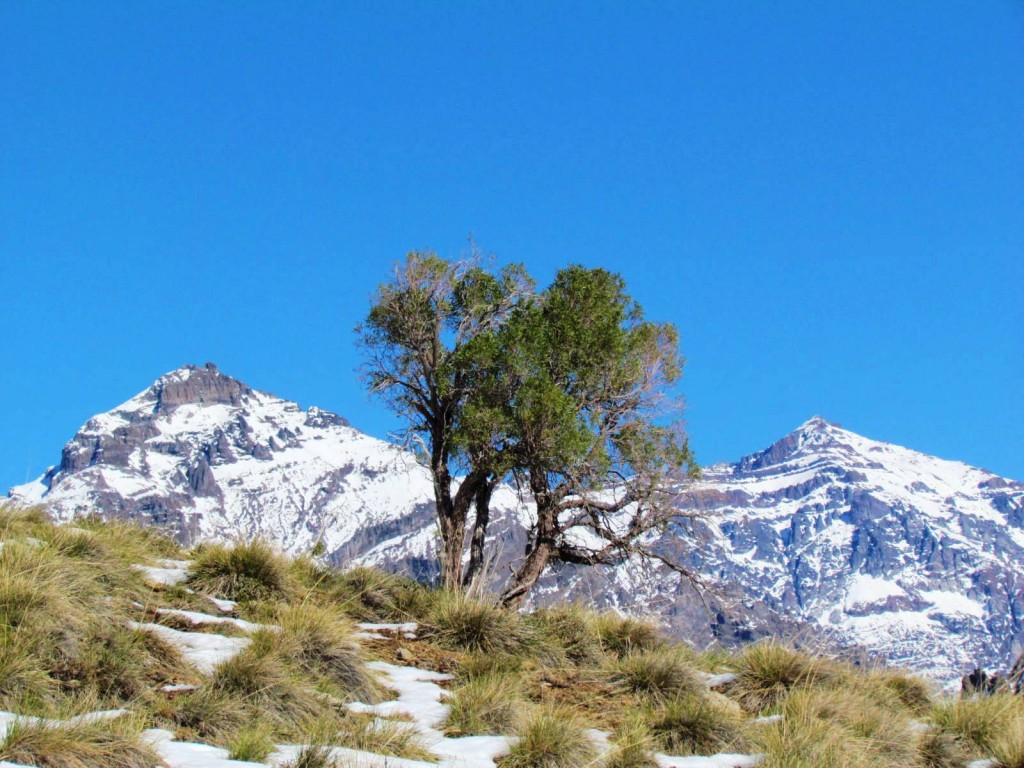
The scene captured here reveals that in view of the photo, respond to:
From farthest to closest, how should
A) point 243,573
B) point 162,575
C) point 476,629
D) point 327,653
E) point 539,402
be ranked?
point 539,402 → point 243,573 → point 162,575 → point 476,629 → point 327,653

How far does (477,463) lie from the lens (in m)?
21.8

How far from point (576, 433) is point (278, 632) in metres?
10.0

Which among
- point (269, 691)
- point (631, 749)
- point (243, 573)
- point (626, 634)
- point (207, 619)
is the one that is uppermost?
point (243, 573)

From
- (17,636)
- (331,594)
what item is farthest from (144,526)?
(17,636)

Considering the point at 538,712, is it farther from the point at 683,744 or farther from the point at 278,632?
the point at 278,632

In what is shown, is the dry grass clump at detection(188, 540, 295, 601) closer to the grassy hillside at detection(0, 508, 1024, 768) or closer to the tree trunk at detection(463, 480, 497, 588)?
the grassy hillside at detection(0, 508, 1024, 768)

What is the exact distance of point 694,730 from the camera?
10.4m

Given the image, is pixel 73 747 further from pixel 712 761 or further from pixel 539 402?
pixel 539 402

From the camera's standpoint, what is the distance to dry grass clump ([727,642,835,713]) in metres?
12.6

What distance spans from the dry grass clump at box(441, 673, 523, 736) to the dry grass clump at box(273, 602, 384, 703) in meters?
0.95

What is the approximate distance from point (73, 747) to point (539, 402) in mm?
14081

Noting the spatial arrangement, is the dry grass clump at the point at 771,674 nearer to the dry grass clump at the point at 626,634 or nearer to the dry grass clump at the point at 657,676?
the dry grass clump at the point at 657,676

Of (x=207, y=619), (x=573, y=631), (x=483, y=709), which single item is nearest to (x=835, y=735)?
(x=483, y=709)

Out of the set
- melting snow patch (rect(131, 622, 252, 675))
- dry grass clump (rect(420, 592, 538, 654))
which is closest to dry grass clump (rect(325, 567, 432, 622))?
dry grass clump (rect(420, 592, 538, 654))
